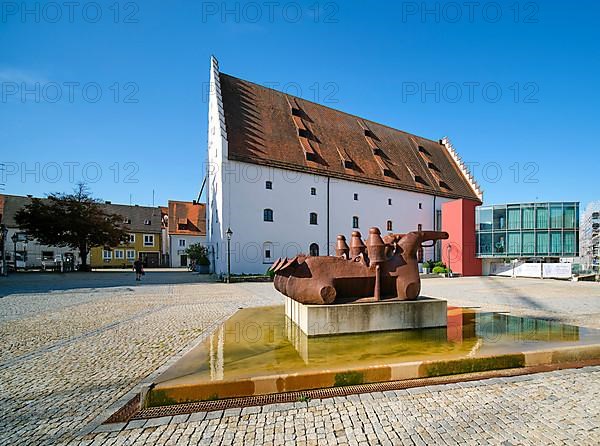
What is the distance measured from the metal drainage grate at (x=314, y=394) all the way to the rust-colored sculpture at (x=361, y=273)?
2.34m

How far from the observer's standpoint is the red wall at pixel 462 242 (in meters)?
32.1

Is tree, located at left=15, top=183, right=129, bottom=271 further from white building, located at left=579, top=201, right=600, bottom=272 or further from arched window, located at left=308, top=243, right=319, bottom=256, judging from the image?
white building, located at left=579, top=201, right=600, bottom=272

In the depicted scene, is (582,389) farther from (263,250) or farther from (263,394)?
(263,250)

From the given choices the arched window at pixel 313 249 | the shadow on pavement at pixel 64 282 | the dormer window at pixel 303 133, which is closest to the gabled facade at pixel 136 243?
the shadow on pavement at pixel 64 282

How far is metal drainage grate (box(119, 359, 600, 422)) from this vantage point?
368 cm

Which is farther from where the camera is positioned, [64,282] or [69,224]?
[69,224]

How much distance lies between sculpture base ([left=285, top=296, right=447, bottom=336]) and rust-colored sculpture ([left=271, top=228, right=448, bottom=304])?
231 millimetres

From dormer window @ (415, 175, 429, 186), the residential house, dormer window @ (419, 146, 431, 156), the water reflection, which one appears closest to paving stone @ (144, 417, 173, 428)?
the water reflection

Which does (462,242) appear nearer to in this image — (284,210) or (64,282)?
(284,210)

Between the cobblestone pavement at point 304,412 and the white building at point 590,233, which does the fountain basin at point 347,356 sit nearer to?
the cobblestone pavement at point 304,412

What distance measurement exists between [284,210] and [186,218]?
2614 cm

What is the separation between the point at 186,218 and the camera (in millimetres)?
50125

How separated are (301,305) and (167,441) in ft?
12.6

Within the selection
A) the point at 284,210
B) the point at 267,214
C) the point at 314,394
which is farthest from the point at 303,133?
the point at 314,394
